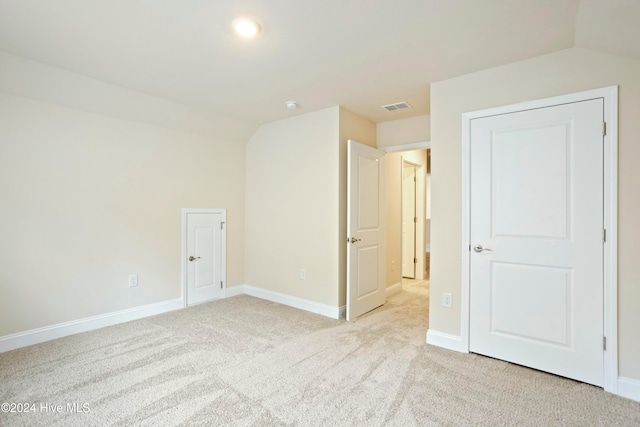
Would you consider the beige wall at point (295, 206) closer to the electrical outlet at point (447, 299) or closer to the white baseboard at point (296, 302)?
the white baseboard at point (296, 302)

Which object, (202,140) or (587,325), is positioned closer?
(587,325)

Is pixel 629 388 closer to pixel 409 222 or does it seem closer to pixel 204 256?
pixel 409 222

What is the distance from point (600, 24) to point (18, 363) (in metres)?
4.73

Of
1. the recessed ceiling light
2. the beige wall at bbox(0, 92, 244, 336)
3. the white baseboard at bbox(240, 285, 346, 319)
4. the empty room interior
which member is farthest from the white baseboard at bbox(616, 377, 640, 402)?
the beige wall at bbox(0, 92, 244, 336)

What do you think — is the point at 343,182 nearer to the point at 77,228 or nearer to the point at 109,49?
the point at 109,49

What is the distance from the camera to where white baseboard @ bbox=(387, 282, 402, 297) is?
458 centimetres

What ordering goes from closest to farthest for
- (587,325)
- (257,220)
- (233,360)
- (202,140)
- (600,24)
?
1. (600,24)
2. (587,325)
3. (233,360)
4. (202,140)
5. (257,220)

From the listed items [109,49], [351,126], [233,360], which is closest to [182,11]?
[109,49]

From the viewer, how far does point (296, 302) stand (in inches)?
158

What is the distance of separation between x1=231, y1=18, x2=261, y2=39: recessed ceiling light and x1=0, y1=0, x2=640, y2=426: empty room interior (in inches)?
0.9

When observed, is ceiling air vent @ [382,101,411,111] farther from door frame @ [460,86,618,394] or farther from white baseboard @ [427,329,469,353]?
white baseboard @ [427,329,469,353]

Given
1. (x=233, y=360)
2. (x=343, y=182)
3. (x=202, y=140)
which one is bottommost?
(x=233, y=360)

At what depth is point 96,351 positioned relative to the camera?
2.70m

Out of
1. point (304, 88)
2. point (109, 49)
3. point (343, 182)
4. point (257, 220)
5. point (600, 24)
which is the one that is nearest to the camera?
point (600, 24)
